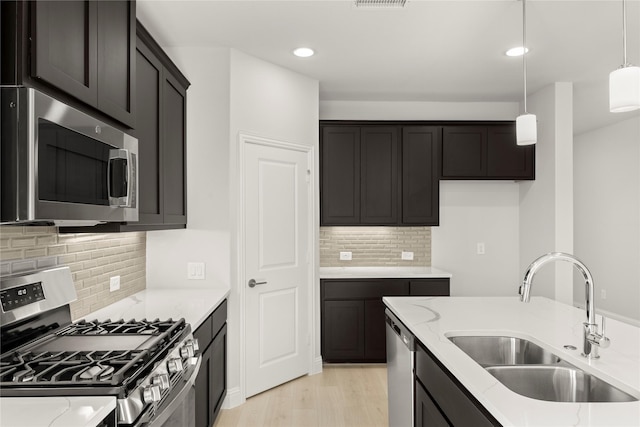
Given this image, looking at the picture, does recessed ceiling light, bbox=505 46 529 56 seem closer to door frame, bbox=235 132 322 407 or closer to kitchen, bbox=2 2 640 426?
kitchen, bbox=2 2 640 426

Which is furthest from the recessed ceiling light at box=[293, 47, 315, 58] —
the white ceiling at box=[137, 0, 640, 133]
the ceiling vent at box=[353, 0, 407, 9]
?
the ceiling vent at box=[353, 0, 407, 9]

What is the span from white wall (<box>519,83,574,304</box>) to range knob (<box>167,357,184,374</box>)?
382 centimetres

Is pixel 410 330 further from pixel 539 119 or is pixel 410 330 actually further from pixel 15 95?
pixel 539 119

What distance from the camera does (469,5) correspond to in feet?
9.26

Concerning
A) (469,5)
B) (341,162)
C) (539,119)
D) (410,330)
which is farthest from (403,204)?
(410,330)

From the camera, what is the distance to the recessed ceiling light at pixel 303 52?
352 cm

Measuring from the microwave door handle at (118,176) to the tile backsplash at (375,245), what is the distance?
3.32m

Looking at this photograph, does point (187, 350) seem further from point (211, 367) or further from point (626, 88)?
point (626, 88)

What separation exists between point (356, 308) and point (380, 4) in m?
2.82

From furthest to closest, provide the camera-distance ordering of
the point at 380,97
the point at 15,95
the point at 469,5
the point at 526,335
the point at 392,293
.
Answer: the point at 380,97
the point at 392,293
the point at 469,5
the point at 526,335
the point at 15,95

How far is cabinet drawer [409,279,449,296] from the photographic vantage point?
4.45 meters

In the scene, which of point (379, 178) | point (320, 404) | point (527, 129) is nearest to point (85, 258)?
point (320, 404)

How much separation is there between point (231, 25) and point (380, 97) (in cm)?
222

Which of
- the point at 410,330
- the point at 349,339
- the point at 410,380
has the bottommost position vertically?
the point at 349,339
